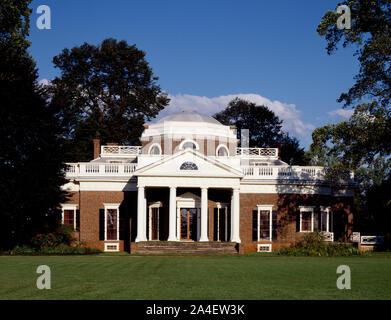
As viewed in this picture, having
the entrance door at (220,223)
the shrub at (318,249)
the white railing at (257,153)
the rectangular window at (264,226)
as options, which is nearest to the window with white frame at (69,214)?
the entrance door at (220,223)

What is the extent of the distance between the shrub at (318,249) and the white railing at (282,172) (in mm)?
6394

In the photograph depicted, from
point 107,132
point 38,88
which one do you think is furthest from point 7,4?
point 107,132

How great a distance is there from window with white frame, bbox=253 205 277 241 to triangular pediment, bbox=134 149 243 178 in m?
4.36

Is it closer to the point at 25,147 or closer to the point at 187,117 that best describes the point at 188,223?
the point at 187,117

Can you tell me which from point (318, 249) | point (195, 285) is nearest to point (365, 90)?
point (318, 249)

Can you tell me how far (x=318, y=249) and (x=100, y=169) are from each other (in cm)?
1723

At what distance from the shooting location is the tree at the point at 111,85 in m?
63.0

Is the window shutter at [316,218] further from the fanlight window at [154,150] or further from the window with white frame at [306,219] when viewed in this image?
the fanlight window at [154,150]

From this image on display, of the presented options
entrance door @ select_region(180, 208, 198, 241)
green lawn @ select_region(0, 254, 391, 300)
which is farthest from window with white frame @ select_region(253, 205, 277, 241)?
green lawn @ select_region(0, 254, 391, 300)

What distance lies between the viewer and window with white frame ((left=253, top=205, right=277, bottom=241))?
133 ft

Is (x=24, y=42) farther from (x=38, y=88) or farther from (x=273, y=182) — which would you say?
(x=273, y=182)
